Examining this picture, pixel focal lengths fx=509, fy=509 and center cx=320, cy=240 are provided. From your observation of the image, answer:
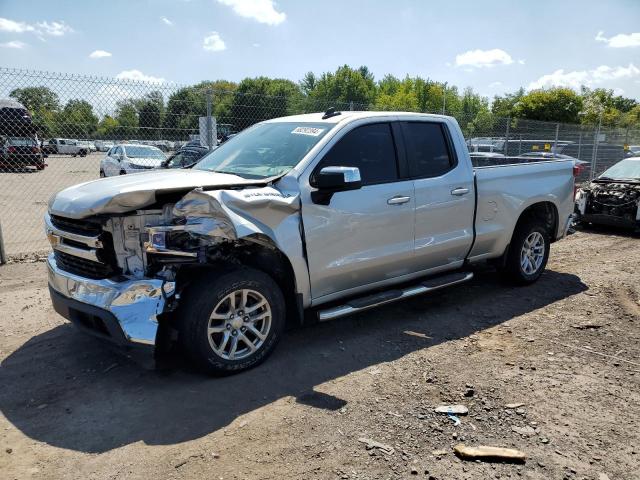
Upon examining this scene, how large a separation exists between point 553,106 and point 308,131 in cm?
4366

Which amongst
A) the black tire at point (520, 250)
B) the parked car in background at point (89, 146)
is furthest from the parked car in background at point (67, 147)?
the black tire at point (520, 250)

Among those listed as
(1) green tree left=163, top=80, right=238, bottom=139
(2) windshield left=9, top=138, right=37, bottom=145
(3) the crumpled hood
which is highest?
(1) green tree left=163, top=80, right=238, bottom=139

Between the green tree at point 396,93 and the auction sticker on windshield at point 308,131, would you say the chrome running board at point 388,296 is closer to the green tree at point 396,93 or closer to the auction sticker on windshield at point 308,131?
the auction sticker on windshield at point 308,131

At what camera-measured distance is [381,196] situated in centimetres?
451

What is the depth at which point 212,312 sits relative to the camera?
3654mm

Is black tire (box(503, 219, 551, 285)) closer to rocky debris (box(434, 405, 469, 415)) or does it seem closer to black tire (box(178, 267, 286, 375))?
rocky debris (box(434, 405, 469, 415))

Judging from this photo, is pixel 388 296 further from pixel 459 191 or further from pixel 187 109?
pixel 187 109

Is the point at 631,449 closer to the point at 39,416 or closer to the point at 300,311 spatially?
the point at 300,311

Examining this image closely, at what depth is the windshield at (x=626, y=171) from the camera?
33.3ft

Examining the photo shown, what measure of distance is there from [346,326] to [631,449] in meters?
2.55

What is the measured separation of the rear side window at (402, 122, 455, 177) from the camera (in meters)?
4.91

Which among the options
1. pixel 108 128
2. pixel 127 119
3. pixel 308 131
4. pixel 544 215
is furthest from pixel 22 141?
pixel 544 215

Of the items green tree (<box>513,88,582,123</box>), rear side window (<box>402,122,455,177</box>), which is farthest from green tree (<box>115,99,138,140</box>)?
green tree (<box>513,88,582,123</box>)

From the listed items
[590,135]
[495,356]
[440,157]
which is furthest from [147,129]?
[590,135]
